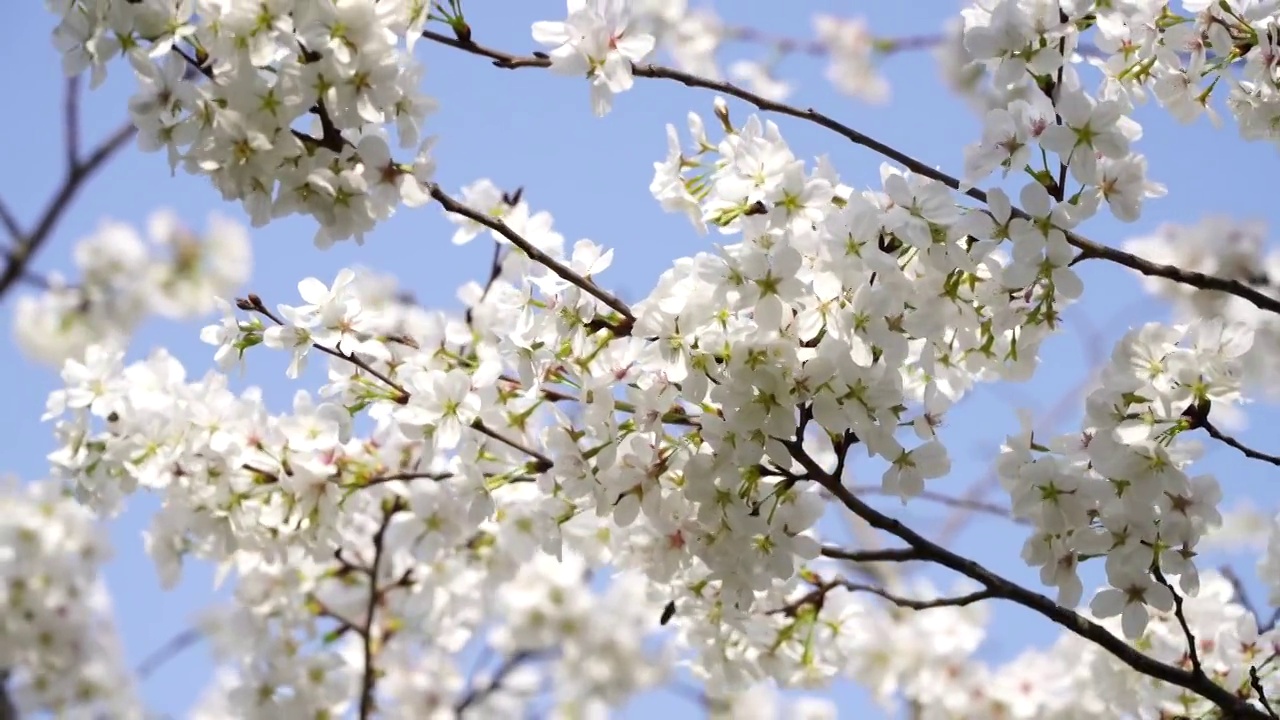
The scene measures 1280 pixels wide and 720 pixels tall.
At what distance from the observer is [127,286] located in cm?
648

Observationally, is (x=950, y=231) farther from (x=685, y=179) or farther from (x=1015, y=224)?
(x=685, y=179)

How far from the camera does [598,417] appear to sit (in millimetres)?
1697

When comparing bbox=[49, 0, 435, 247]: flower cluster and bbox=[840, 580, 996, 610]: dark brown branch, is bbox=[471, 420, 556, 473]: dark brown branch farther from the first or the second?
bbox=[840, 580, 996, 610]: dark brown branch

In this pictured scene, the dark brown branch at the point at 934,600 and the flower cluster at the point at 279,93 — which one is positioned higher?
the flower cluster at the point at 279,93

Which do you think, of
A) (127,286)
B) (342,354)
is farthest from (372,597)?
(127,286)

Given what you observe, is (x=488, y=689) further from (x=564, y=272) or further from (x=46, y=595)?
(x=564, y=272)

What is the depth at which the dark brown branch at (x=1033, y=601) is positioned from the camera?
5.67ft

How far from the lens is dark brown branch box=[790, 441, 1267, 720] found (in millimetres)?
1728

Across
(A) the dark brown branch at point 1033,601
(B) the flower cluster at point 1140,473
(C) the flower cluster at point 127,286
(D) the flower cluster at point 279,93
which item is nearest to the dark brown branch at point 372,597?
(D) the flower cluster at point 279,93

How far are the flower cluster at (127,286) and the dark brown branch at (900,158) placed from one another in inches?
194

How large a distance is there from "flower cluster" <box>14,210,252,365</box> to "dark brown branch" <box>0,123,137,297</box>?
1.54 metres

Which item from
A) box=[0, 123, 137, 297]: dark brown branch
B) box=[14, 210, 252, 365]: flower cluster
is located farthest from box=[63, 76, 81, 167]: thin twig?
box=[14, 210, 252, 365]: flower cluster

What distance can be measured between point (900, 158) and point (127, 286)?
5.78 m

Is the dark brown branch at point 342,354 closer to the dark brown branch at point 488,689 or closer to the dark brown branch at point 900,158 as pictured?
the dark brown branch at point 900,158
